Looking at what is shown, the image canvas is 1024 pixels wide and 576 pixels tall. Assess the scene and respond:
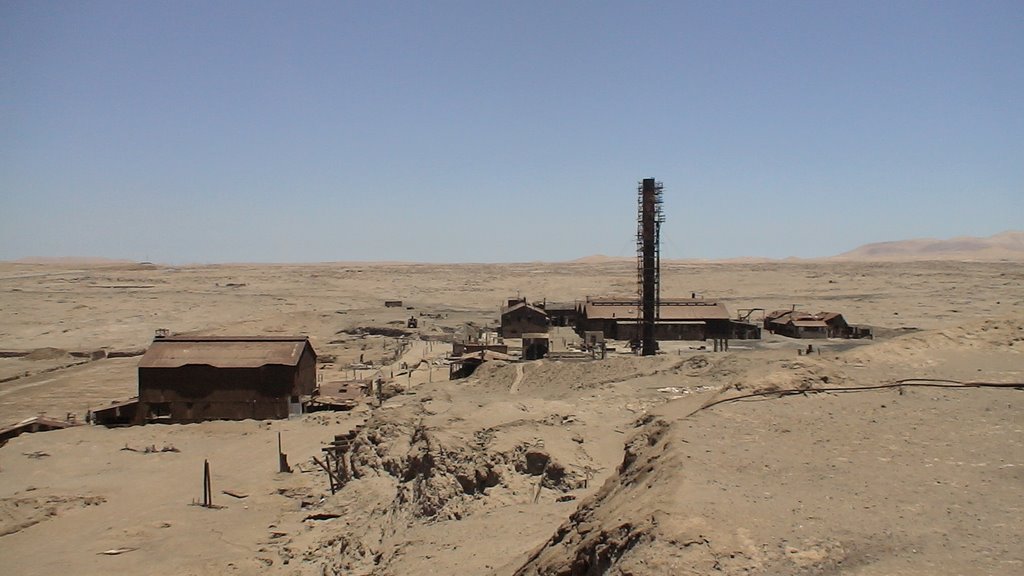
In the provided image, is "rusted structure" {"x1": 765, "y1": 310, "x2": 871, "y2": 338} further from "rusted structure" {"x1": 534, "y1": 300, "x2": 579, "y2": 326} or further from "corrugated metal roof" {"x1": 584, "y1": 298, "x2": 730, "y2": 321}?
"rusted structure" {"x1": 534, "y1": 300, "x2": 579, "y2": 326}

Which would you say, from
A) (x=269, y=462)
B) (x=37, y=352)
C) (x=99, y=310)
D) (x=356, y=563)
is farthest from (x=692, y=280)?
(x=356, y=563)

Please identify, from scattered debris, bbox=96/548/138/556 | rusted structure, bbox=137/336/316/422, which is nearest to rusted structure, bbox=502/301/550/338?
rusted structure, bbox=137/336/316/422

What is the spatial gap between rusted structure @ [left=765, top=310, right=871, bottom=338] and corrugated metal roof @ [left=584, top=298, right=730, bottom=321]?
402 centimetres

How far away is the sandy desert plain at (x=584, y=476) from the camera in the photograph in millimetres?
8133

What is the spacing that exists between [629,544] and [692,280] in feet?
400

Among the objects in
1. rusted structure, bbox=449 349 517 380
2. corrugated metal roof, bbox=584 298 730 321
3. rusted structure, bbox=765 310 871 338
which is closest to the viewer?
rusted structure, bbox=449 349 517 380

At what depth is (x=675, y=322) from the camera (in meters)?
50.7

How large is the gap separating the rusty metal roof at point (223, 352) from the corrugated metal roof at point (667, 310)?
24663 mm

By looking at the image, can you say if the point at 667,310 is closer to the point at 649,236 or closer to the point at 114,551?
the point at 649,236

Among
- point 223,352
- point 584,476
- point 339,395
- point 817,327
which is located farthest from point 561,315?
point 584,476

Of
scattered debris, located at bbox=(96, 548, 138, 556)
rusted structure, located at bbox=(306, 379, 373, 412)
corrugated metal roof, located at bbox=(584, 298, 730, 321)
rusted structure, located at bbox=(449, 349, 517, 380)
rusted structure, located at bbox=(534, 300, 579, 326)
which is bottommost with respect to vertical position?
scattered debris, located at bbox=(96, 548, 138, 556)

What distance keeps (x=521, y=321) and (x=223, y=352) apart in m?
24.4

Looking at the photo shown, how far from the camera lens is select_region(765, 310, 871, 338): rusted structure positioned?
1903 inches

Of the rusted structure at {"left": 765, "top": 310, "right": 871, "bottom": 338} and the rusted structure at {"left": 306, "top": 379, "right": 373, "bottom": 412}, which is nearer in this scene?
the rusted structure at {"left": 306, "top": 379, "right": 373, "bottom": 412}
